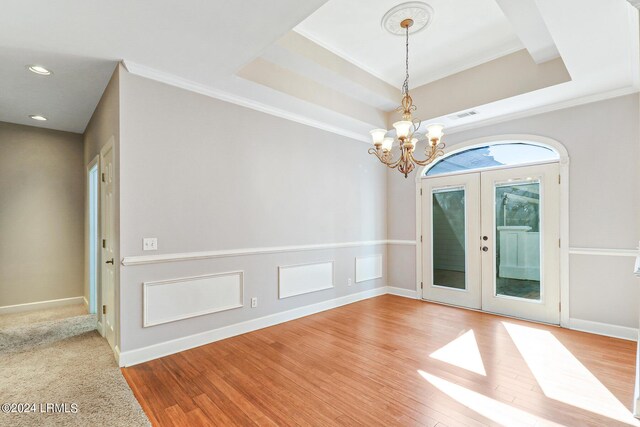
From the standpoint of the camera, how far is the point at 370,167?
18.3ft

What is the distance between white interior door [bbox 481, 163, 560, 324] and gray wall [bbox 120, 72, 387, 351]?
2106 millimetres

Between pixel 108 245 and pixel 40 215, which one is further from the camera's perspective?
pixel 40 215

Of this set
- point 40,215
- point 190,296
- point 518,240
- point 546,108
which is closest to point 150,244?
point 190,296

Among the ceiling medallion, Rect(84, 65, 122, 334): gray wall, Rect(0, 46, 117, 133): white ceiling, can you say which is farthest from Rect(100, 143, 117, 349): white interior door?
the ceiling medallion

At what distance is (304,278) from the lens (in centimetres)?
445

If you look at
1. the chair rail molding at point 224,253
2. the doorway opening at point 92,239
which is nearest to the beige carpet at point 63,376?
the doorway opening at point 92,239

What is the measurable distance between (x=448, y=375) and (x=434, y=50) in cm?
354

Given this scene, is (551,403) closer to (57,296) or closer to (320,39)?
(320,39)

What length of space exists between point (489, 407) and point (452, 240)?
3.13 meters

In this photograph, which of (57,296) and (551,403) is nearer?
(551,403)

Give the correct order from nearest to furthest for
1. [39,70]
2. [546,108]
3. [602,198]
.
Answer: [39,70] → [602,198] → [546,108]

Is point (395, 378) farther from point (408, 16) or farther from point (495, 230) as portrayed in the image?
point (408, 16)

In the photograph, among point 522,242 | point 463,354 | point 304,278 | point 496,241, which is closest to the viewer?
point 463,354

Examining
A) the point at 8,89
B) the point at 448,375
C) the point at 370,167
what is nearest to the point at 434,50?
the point at 370,167
